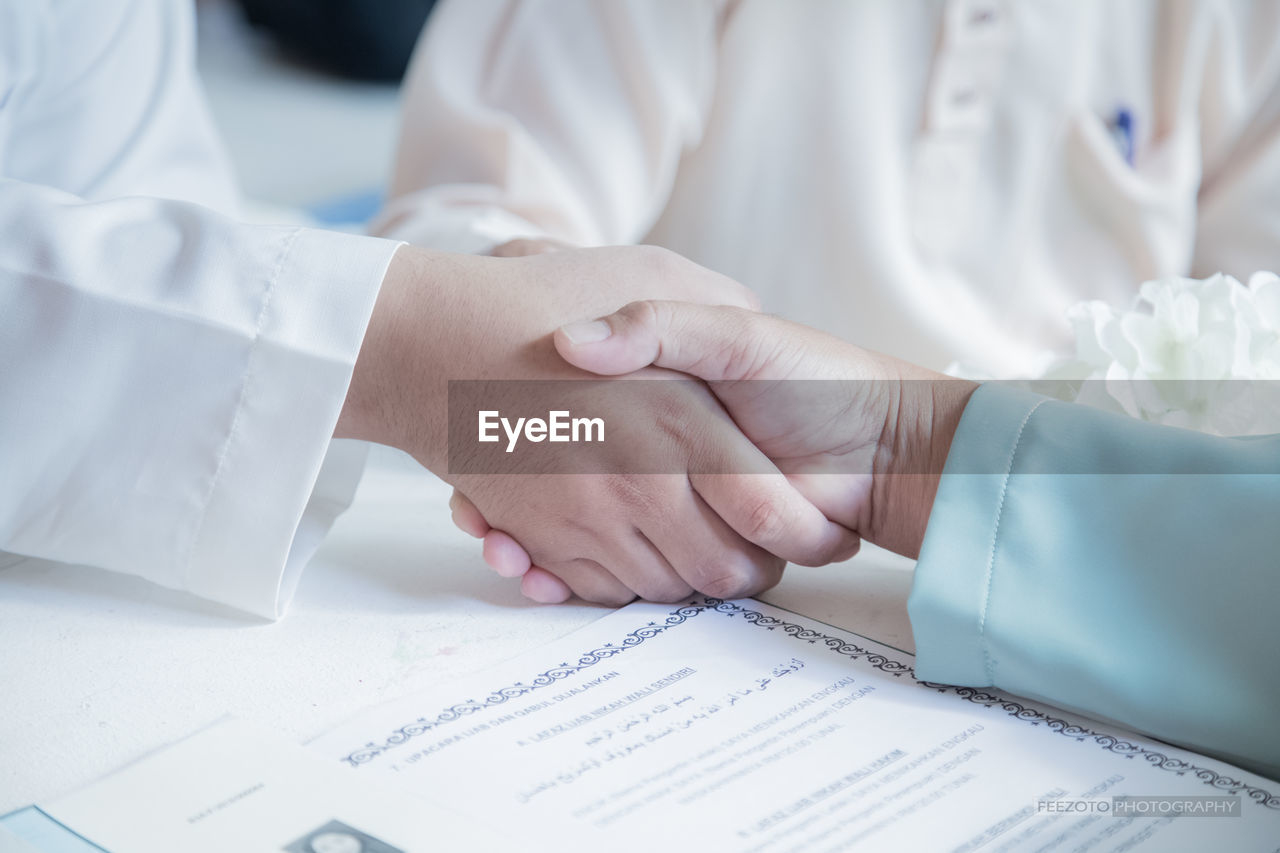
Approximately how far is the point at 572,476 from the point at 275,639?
176 mm

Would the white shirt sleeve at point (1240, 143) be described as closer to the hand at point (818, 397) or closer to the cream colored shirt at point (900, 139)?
the cream colored shirt at point (900, 139)

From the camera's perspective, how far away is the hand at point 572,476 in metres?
0.59

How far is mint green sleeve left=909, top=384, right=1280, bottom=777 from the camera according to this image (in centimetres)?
47

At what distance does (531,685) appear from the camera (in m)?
0.51

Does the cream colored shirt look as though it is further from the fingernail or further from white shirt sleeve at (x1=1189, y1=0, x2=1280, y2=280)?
the fingernail

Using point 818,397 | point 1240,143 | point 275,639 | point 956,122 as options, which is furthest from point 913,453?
point 1240,143

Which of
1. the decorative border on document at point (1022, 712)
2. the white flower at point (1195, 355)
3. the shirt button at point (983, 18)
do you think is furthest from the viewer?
the shirt button at point (983, 18)

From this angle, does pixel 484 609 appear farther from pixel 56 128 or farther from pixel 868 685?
pixel 56 128

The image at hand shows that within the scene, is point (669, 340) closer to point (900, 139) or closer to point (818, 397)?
point (818, 397)

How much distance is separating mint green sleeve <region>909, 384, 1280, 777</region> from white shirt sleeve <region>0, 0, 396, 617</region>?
328mm

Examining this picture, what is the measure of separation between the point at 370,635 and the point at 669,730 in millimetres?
174

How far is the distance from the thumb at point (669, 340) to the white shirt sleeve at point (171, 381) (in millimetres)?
118

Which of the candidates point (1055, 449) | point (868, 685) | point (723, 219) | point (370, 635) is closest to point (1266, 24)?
point (723, 219)

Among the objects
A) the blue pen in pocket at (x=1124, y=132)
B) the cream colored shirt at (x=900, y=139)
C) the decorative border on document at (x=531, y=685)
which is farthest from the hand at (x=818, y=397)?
the blue pen in pocket at (x=1124, y=132)
